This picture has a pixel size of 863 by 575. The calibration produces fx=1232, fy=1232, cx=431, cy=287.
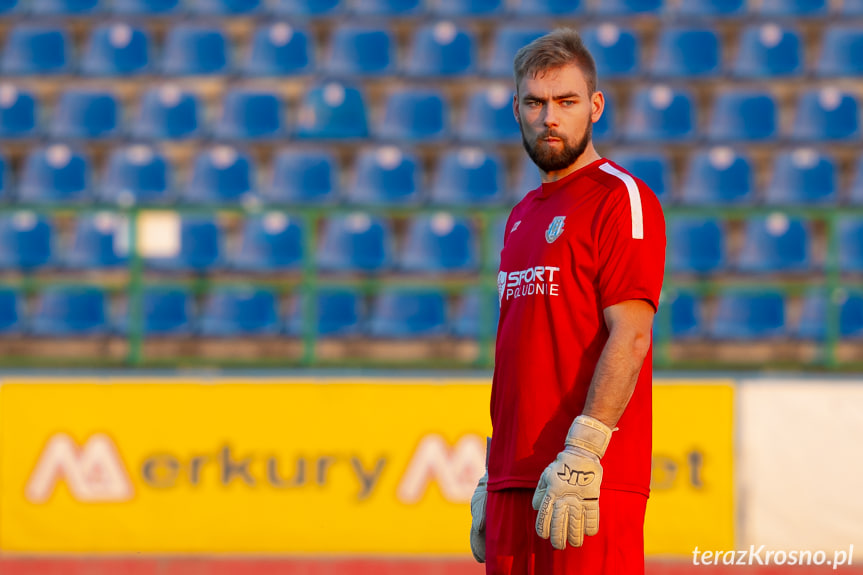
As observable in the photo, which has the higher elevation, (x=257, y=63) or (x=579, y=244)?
(x=257, y=63)

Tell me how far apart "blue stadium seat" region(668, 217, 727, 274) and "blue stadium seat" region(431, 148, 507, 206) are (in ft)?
5.17

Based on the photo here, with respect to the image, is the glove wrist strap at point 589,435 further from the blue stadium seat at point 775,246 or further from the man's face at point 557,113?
the blue stadium seat at point 775,246

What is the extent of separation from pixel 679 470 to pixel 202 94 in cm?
654

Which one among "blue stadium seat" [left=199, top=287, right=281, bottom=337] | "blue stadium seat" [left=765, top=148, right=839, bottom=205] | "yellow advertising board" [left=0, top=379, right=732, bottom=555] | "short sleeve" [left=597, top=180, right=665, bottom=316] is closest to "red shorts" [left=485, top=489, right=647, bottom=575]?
"short sleeve" [left=597, top=180, right=665, bottom=316]

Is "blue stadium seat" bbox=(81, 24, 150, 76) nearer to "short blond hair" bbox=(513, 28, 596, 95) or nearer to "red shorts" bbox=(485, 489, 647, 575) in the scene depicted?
"short blond hair" bbox=(513, 28, 596, 95)

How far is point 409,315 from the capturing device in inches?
382

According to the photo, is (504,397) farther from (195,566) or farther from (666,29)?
(666,29)

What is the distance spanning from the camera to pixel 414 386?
310 inches

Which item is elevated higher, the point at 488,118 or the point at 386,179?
the point at 488,118

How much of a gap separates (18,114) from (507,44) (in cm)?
480

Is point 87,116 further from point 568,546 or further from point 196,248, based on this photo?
point 568,546

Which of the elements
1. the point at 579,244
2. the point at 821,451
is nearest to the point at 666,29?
the point at 821,451

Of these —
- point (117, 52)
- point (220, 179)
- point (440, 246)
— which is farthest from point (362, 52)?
point (440, 246)

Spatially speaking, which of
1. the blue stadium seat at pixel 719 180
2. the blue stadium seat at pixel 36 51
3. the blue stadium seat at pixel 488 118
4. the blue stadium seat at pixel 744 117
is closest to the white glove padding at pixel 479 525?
the blue stadium seat at pixel 719 180
